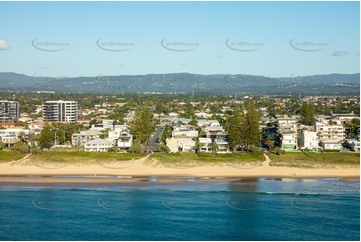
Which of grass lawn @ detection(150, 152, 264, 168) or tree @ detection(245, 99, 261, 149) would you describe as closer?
grass lawn @ detection(150, 152, 264, 168)

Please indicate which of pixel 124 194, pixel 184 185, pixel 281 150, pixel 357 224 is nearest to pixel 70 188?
pixel 124 194

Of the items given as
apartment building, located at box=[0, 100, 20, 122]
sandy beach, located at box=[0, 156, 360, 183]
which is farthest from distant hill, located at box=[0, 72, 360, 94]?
sandy beach, located at box=[0, 156, 360, 183]

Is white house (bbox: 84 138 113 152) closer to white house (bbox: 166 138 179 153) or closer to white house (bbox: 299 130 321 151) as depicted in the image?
white house (bbox: 166 138 179 153)

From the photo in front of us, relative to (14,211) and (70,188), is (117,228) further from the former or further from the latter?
(70,188)

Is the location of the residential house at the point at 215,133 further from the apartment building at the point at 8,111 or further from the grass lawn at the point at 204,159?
the apartment building at the point at 8,111

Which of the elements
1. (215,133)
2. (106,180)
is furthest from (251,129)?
(106,180)

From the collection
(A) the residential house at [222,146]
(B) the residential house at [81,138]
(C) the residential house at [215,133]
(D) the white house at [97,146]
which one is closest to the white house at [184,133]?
(C) the residential house at [215,133]
